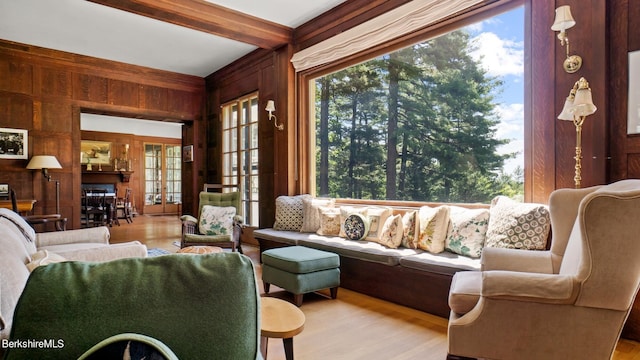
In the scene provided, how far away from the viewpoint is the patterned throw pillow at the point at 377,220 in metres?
3.72

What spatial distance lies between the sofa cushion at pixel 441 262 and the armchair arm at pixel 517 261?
0.93 feet

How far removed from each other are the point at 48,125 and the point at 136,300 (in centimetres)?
644

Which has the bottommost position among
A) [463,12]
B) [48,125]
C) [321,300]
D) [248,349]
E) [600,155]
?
[321,300]

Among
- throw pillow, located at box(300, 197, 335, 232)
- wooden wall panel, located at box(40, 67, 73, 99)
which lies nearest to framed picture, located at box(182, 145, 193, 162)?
wooden wall panel, located at box(40, 67, 73, 99)

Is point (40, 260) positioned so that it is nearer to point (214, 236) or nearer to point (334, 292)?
point (334, 292)

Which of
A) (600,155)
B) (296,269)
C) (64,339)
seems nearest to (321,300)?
(296,269)

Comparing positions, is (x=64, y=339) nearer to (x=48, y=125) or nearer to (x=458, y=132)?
(x=458, y=132)

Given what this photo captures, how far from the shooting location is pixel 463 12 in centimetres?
329

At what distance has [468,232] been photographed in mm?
2938

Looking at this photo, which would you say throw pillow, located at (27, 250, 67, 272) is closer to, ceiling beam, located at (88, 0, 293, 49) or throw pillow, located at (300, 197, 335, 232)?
throw pillow, located at (300, 197, 335, 232)

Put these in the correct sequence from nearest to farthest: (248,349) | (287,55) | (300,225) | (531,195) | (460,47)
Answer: (248,349), (531,195), (460,47), (300,225), (287,55)

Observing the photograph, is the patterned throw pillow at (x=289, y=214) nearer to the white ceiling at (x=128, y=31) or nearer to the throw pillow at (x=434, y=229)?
the throw pillow at (x=434, y=229)

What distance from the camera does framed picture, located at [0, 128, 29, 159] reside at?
5406 mm

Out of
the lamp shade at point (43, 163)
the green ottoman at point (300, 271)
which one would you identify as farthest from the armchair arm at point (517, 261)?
the lamp shade at point (43, 163)
